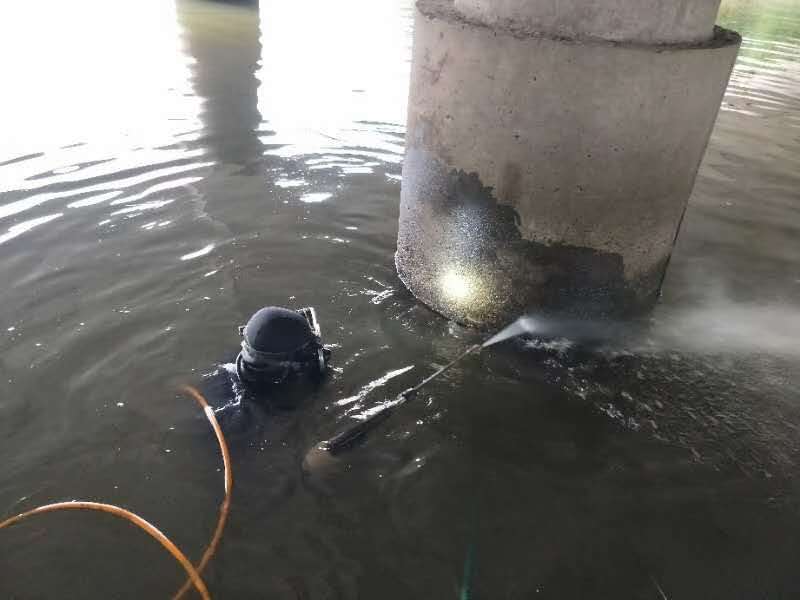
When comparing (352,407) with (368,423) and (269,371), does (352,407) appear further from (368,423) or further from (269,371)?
(269,371)

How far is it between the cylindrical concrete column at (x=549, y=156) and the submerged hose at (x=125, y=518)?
2403 millimetres

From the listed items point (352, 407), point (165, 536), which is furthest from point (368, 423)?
point (165, 536)

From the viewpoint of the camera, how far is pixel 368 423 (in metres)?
3.24

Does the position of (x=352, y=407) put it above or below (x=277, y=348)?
below

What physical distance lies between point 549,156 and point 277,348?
195cm

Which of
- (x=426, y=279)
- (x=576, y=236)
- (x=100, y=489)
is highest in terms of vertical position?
(x=576, y=236)

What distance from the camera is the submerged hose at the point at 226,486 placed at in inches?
98.7

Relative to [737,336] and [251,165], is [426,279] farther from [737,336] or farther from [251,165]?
[251,165]

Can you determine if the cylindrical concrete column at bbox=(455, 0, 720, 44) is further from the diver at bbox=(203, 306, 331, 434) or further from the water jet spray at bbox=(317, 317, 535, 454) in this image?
the diver at bbox=(203, 306, 331, 434)

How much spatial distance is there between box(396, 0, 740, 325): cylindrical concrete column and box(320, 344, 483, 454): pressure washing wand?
30.3 inches

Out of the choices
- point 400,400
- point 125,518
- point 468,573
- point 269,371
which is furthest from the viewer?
point 400,400

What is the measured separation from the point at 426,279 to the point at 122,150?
15.4 ft

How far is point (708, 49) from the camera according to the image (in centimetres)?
321

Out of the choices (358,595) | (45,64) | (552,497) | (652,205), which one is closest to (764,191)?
(652,205)
